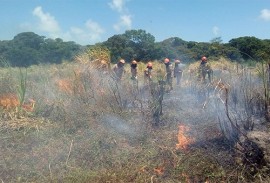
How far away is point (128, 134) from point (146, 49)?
69.5ft

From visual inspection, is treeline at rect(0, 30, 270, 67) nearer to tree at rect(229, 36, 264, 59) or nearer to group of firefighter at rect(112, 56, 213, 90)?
tree at rect(229, 36, 264, 59)

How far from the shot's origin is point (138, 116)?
31.6ft

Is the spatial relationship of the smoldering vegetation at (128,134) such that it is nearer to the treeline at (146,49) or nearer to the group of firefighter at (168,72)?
the group of firefighter at (168,72)

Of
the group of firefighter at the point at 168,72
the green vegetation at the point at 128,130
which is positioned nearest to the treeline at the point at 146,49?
the group of firefighter at the point at 168,72

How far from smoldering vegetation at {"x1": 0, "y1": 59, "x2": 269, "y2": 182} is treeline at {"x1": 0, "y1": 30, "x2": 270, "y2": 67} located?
1230 cm

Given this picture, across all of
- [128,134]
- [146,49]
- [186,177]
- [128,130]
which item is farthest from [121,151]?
[146,49]

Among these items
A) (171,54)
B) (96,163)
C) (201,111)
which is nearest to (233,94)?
(201,111)

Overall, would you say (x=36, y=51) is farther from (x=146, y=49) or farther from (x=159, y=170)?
(x=159, y=170)

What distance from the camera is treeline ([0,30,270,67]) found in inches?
1083

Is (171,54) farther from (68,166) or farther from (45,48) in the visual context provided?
(68,166)

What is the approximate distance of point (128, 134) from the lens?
871 cm

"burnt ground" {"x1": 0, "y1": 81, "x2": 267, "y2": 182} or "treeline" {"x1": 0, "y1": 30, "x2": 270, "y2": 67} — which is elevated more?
"treeline" {"x1": 0, "y1": 30, "x2": 270, "y2": 67}

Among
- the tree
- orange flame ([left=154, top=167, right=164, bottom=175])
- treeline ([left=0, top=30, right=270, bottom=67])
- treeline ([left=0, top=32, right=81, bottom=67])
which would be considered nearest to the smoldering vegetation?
orange flame ([left=154, top=167, right=164, bottom=175])

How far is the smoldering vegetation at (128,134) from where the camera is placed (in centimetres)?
662
